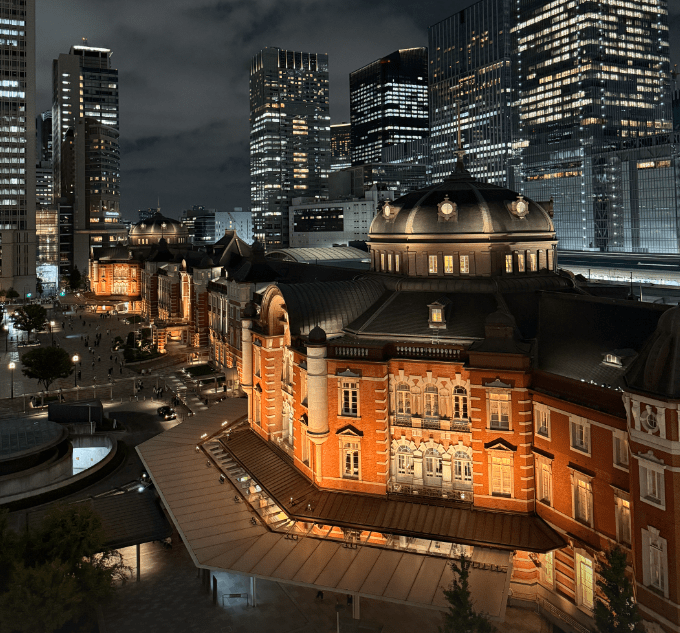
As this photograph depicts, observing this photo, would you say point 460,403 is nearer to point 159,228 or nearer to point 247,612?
point 247,612

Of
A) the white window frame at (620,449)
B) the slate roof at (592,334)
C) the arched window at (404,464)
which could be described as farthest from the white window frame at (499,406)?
the white window frame at (620,449)

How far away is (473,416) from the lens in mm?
41250

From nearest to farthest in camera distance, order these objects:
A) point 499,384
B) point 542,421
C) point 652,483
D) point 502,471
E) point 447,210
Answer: point 652,483 → point 542,421 → point 499,384 → point 502,471 → point 447,210

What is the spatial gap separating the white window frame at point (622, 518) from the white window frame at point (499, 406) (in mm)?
7877

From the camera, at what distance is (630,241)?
189 meters

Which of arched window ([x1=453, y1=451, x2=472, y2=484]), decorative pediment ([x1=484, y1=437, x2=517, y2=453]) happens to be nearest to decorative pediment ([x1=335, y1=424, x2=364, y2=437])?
arched window ([x1=453, y1=451, x2=472, y2=484])

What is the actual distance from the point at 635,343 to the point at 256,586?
28039 millimetres

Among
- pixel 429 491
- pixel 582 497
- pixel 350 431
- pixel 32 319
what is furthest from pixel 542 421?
pixel 32 319

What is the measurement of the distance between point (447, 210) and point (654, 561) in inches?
1143

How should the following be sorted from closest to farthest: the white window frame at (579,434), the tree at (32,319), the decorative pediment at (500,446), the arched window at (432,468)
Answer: the white window frame at (579,434) < the decorative pediment at (500,446) < the arched window at (432,468) < the tree at (32,319)

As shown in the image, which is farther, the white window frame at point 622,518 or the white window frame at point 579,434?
the white window frame at point 579,434

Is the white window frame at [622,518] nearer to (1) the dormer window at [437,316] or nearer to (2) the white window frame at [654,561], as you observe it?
(2) the white window frame at [654,561]

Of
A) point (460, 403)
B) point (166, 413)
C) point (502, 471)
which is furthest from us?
point (166, 413)

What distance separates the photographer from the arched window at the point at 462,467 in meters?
42.8
